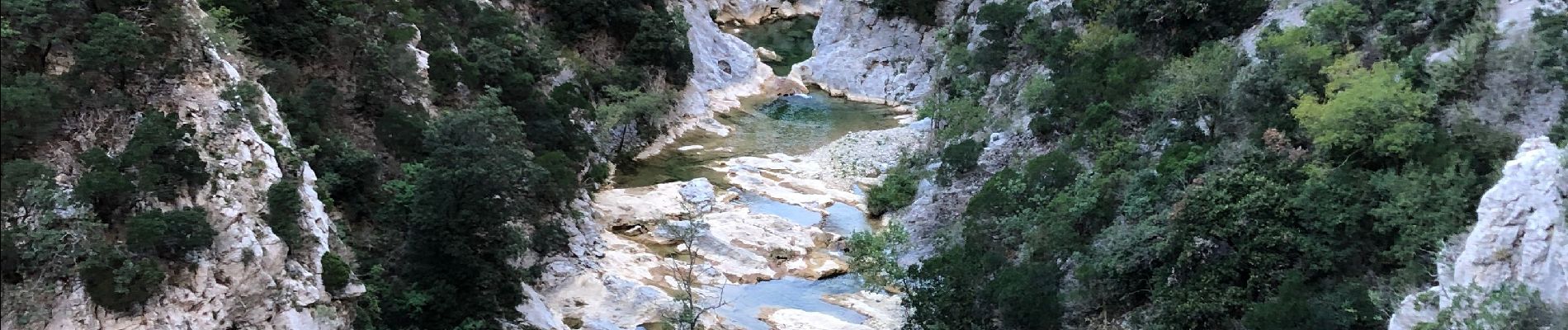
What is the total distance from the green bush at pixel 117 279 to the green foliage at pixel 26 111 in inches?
81.5

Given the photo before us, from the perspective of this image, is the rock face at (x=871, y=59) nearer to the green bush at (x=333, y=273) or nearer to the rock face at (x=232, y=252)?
the green bush at (x=333, y=273)

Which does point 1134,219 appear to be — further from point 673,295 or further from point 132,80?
point 132,80

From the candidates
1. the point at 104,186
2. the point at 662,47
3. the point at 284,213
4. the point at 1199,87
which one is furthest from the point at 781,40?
the point at 104,186

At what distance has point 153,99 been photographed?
1717 cm

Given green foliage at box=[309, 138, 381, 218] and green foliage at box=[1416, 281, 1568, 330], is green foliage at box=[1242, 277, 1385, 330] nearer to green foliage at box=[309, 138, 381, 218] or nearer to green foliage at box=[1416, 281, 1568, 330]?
green foliage at box=[1416, 281, 1568, 330]

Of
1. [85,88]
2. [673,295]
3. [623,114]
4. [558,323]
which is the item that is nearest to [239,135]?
[85,88]

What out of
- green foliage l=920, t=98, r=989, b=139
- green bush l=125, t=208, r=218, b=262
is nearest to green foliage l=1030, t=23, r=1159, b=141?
green foliage l=920, t=98, r=989, b=139

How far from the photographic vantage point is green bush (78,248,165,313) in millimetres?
14508

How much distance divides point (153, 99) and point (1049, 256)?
1961 cm

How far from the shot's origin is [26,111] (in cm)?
1475

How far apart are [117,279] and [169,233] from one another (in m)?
1.17

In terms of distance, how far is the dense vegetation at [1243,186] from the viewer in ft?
59.5

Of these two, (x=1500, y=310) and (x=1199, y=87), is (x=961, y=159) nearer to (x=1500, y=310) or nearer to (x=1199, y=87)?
(x=1199, y=87)

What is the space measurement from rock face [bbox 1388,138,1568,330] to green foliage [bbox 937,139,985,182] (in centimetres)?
1823
